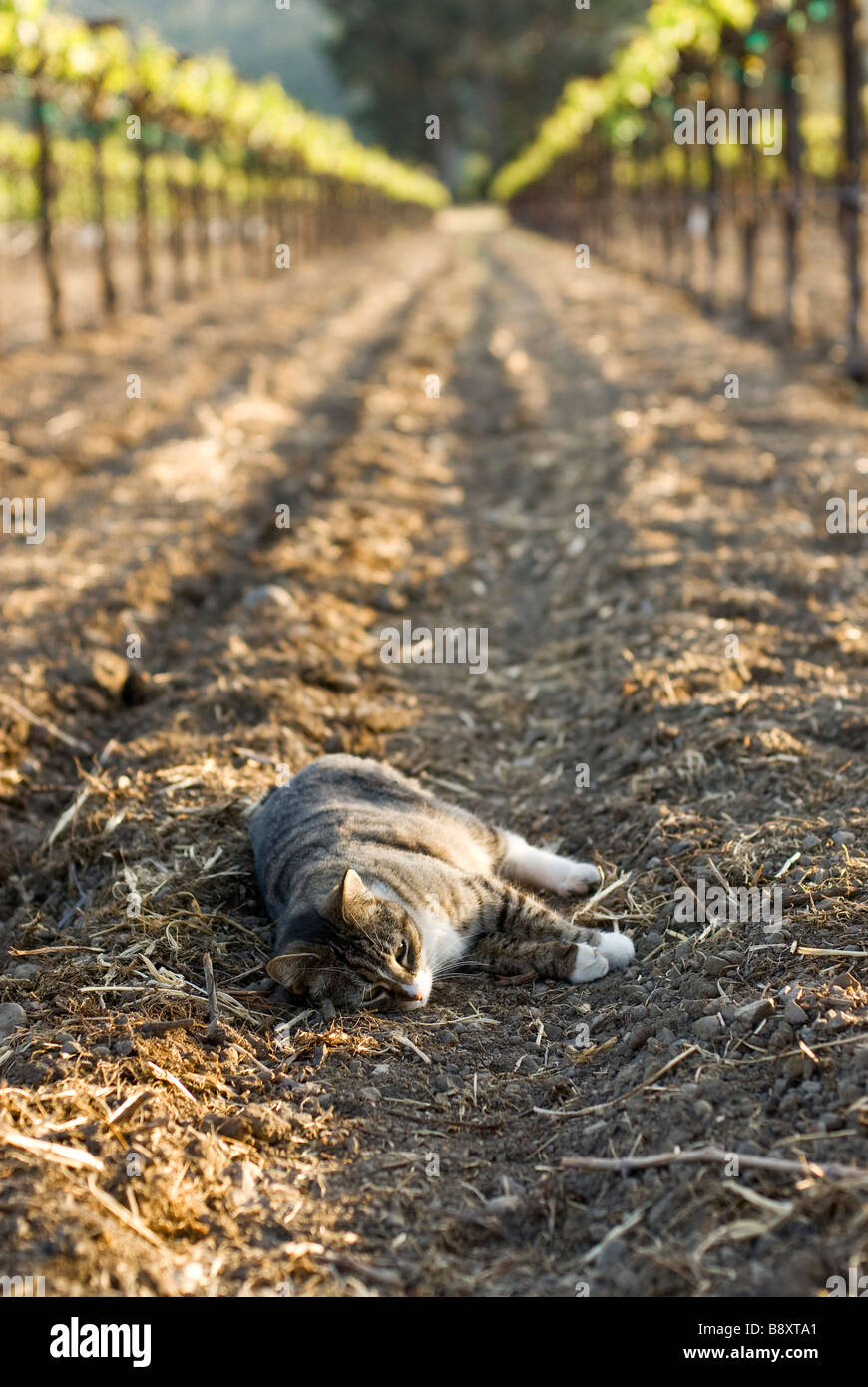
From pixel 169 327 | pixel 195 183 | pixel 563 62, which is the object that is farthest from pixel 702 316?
pixel 563 62

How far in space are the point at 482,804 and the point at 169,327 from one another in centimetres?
1934

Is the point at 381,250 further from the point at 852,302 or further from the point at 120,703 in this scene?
the point at 120,703

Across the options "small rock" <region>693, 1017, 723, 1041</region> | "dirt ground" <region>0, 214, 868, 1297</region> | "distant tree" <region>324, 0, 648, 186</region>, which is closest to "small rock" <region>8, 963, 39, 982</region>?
"dirt ground" <region>0, 214, 868, 1297</region>

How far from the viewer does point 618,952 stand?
475cm

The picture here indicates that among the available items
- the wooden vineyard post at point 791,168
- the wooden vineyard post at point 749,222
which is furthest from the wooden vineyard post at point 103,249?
the wooden vineyard post at point 791,168

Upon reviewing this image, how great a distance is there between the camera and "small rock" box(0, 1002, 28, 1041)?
4359 mm

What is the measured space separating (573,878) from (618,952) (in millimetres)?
570

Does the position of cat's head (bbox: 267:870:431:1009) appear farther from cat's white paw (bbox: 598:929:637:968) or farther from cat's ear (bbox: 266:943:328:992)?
A: cat's white paw (bbox: 598:929:637:968)

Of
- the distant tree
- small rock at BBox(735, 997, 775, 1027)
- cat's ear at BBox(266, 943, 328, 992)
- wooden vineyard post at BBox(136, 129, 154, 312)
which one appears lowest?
small rock at BBox(735, 997, 775, 1027)

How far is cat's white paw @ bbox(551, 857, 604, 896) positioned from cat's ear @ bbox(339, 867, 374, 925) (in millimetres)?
1216

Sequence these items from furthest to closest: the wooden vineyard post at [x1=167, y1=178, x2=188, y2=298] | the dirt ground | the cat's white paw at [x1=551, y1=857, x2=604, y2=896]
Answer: the wooden vineyard post at [x1=167, y1=178, x2=188, y2=298], the cat's white paw at [x1=551, y1=857, x2=604, y2=896], the dirt ground

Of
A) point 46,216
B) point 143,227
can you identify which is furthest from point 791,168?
point 143,227

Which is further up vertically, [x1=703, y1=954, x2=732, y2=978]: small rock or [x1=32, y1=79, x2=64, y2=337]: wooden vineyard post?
[x1=32, y1=79, x2=64, y2=337]: wooden vineyard post

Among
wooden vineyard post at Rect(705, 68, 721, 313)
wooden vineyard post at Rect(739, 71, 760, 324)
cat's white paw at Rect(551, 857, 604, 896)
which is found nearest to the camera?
cat's white paw at Rect(551, 857, 604, 896)
